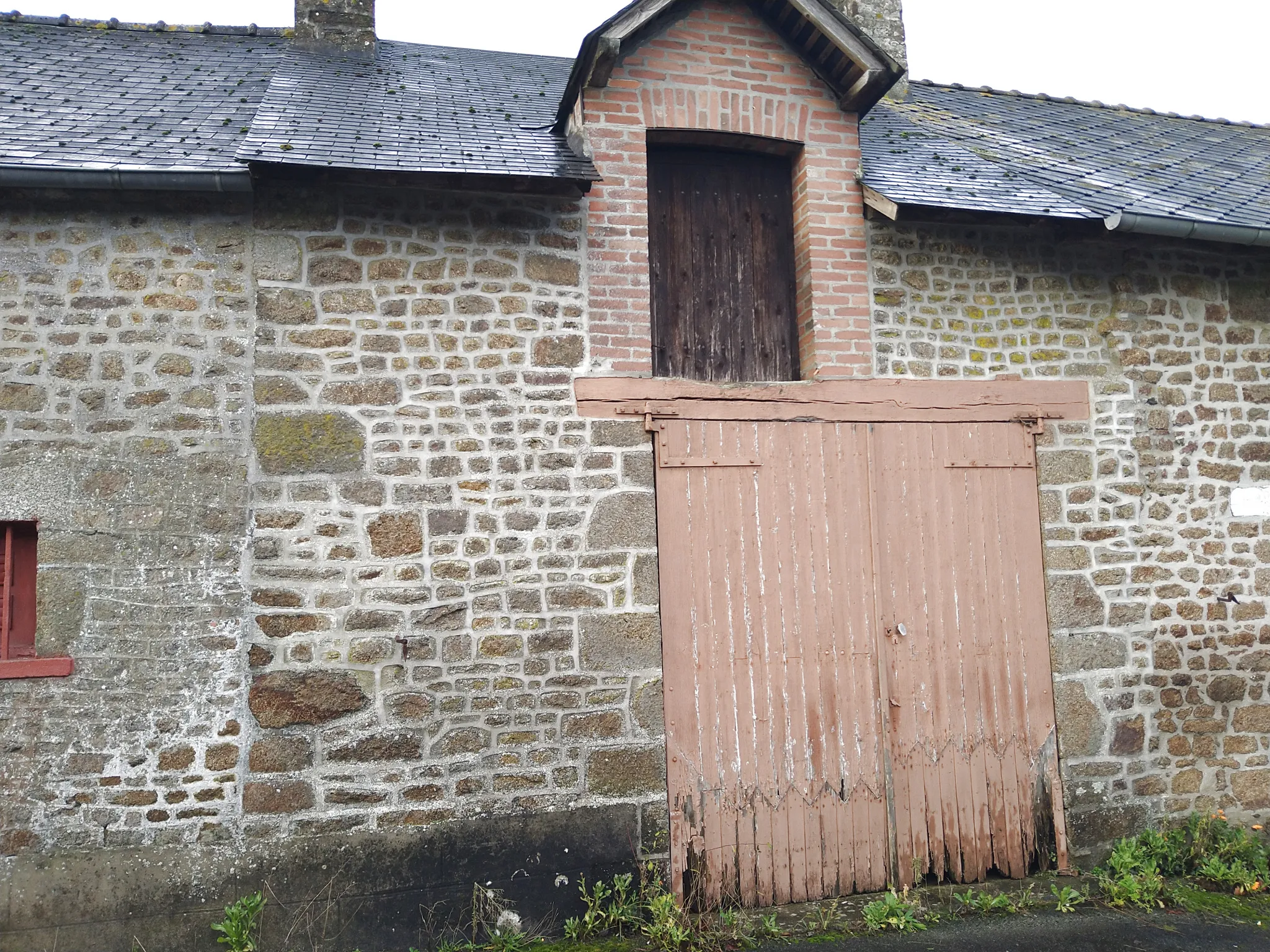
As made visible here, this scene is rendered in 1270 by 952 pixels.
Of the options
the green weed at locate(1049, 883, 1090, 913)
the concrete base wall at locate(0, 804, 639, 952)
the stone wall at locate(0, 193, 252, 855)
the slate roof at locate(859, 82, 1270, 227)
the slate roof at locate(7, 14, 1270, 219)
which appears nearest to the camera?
the concrete base wall at locate(0, 804, 639, 952)

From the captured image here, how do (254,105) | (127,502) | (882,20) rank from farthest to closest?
(882,20), (254,105), (127,502)

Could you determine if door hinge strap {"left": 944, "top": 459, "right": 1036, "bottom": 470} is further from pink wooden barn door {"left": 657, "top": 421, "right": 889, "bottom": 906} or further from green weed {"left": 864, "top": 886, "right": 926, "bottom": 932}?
green weed {"left": 864, "top": 886, "right": 926, "bottom": 932}

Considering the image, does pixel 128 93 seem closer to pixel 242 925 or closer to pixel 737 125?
pixel 737 125

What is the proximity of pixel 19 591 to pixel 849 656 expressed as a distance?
4.27 meters

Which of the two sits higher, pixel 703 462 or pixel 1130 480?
pixel 703 462

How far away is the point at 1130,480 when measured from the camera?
5273mm

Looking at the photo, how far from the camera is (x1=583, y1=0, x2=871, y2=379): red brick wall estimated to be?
482cm

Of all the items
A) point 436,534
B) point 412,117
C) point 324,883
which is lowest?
point 324,883

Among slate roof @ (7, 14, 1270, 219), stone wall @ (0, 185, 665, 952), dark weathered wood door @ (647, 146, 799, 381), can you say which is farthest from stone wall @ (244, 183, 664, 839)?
dark weathered wood door @ (647, 146, 799, 381)

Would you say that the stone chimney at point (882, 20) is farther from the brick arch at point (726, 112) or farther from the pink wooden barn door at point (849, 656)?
the pink wooden barn door at point (849, 656)

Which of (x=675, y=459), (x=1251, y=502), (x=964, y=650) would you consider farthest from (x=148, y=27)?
(x=1251, y=502)

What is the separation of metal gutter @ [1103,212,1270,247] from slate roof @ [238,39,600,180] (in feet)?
9.96

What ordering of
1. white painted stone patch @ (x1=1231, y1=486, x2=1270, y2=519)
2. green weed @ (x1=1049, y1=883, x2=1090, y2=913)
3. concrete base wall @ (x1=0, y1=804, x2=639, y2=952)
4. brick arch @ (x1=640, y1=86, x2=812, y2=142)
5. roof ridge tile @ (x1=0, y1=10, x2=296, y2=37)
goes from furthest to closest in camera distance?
roof ridge tile @ (x1=0, y1=10, x2=296, y2=37)
white painted stone patch @ (x1=1231, y1=486, x2=1270, y2=519)
brick arch @ (x1=640, y1=86, x2=812, y2=142)
green weed @ (x1=1049, y1=883, x2=1090, y2=913)
concrete base wall @ (x1=0, y1=804, x2=639, y2=952)

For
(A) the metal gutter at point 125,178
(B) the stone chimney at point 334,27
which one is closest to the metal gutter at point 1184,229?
(A) the metal gutter at point 125,178
